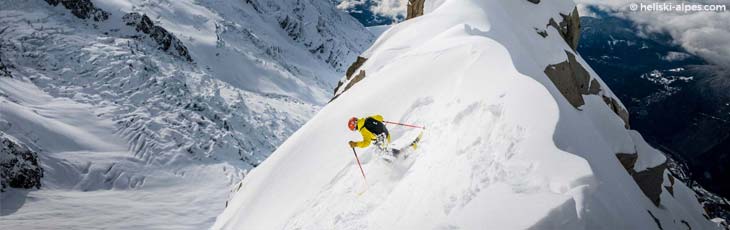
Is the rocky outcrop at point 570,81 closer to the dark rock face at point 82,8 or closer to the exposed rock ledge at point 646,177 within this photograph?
the exposed rock ledge at point 646,177

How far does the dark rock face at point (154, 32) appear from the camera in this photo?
154 feet

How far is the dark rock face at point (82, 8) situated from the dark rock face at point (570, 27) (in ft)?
160

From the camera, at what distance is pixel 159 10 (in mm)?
63500

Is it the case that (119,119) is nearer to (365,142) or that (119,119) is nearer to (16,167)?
(16,167)

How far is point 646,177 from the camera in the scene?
1400 centimetres

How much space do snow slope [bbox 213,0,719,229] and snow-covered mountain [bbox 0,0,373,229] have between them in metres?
11.4

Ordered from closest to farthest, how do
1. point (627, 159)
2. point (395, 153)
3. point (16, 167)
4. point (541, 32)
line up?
1. point (395, 153)
2. point (627, 159)
3. point (16, 167)
4. point (541, 32)

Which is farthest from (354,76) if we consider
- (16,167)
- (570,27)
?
(16,167)

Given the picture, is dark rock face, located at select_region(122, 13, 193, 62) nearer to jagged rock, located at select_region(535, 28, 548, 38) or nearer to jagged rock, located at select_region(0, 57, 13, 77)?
jagged rock, located at select_region(0, 57, 13, 77)

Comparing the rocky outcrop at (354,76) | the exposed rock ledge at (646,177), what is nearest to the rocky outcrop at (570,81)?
the exposed rock ledge at (646,177)

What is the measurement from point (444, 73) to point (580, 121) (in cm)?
495

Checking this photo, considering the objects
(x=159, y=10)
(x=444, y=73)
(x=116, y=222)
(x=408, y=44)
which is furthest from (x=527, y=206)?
(x=159, y=10)

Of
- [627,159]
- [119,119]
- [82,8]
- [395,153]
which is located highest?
[395,153]

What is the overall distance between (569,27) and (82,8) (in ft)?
166
